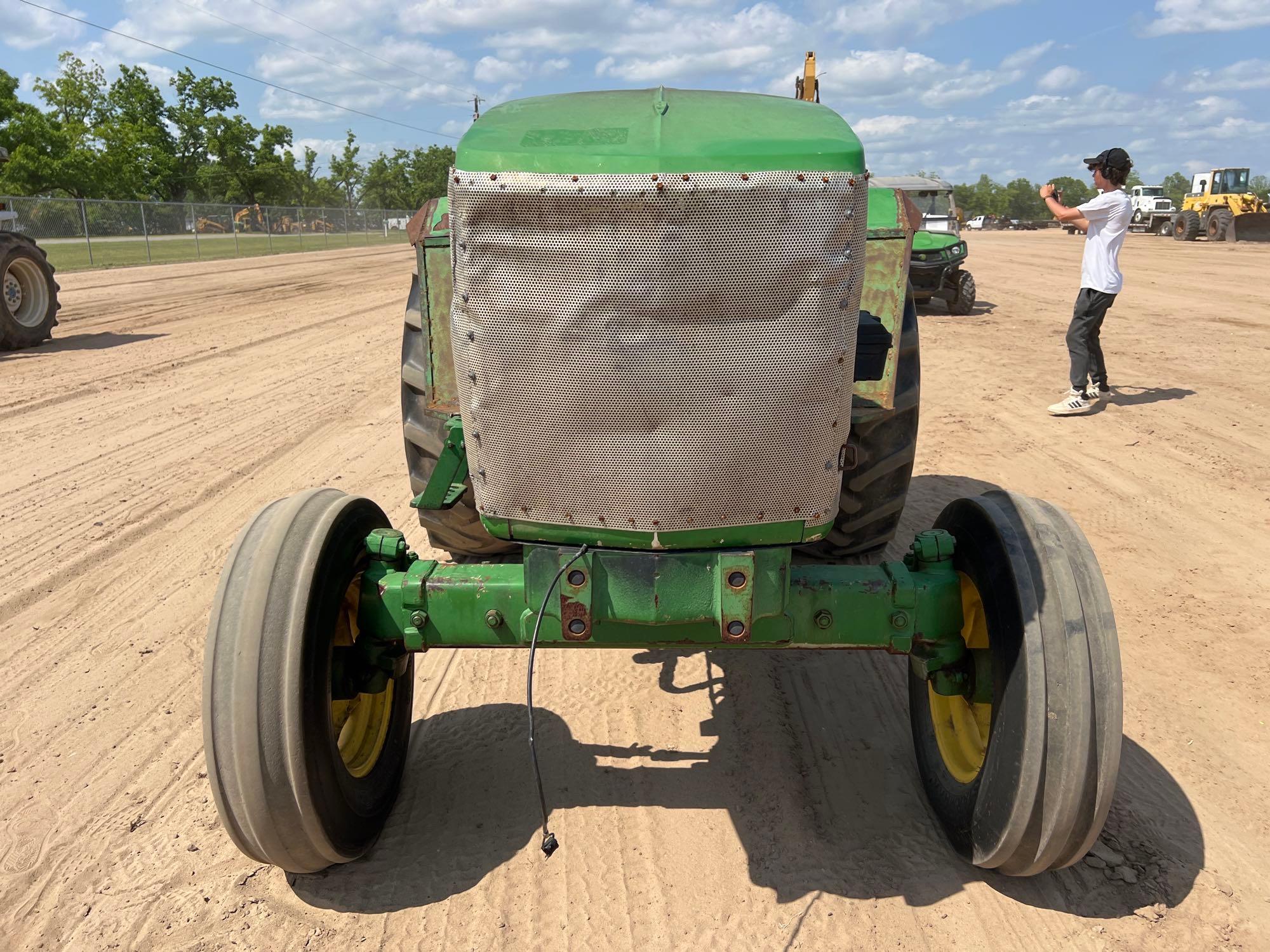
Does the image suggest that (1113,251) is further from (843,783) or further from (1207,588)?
(843,783)

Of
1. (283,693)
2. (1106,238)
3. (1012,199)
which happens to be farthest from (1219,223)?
(1012,199)

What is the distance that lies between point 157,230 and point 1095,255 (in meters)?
27.9

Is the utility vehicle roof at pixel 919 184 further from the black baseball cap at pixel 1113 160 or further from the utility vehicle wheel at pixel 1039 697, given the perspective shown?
the utility vehicle wheel at pixel 1039 697

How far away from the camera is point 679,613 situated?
2354 mm

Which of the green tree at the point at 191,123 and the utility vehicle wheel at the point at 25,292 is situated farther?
the green tree at the point at 191,123

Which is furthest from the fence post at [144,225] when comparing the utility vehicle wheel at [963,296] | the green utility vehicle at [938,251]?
the utility vehicle wheel at [963,296]

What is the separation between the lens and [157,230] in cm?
2875

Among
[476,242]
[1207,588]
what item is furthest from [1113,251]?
[476,242]

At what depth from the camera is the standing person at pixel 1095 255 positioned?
24.6ft

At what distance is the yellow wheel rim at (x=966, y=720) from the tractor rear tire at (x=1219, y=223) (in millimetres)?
35749

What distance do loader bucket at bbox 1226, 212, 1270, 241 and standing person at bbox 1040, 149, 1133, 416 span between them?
96.8 ft

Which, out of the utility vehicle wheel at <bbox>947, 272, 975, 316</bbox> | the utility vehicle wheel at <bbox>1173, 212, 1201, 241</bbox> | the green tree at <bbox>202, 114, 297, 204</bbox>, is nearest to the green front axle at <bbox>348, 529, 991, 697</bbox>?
A: the utility vehicle wheel at <bbox>947, 272, 975, 316</bbox>

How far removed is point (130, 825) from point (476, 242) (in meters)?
2.14

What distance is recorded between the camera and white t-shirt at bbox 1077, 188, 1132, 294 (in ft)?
25.1
